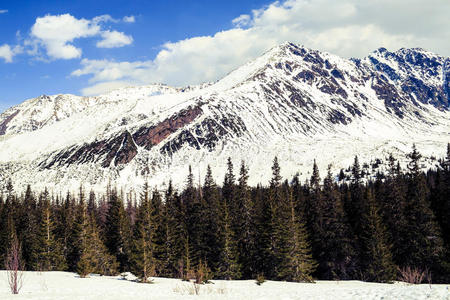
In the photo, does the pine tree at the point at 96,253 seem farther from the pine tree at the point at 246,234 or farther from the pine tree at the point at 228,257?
the pine tree at the point at 246,234

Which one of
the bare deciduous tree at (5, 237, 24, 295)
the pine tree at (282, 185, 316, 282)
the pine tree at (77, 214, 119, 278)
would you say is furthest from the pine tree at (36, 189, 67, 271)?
the pine tree at (282, 185, 316, 282)

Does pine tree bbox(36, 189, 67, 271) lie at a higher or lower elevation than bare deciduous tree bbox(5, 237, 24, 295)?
lower

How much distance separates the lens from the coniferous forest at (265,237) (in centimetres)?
4366

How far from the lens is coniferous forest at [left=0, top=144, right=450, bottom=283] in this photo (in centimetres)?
4366

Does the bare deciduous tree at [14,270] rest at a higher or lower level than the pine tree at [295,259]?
higher

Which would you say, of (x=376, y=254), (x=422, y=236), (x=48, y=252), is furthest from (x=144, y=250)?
(x=422, y=236)

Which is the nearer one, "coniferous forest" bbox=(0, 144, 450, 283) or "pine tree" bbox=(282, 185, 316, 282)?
"pine tree" bbox=(282, 185, 316, 282)

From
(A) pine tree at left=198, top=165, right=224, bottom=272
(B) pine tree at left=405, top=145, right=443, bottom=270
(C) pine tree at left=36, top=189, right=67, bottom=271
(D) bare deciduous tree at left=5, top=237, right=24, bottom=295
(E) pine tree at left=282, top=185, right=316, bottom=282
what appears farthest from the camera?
(C) pine tree at left=36, top=189, right=67, bottom=271

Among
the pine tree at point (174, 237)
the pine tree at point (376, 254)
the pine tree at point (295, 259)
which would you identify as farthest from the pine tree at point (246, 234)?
the pine tree at point (376, 254)

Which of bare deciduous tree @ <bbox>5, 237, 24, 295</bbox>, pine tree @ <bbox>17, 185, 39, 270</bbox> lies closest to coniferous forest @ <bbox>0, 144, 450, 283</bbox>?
pine tree @ <bbox>17, 185, 39, 270</bbox>

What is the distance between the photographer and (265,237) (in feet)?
164

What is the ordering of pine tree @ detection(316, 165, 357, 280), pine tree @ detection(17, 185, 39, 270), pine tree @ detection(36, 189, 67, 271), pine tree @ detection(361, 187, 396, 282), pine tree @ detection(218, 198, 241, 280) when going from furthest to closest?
pine tree @ detection(17, 185, 39, 270)
pine tree @ detection(316, 165, 357, 280)
pine tree @ detection(36, 189, 67, 271)
pine tree @ detection(218, 198, 241, 280)
pine tree @ detection(361, 187, 396, 282)

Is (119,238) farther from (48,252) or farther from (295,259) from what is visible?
(295,259)

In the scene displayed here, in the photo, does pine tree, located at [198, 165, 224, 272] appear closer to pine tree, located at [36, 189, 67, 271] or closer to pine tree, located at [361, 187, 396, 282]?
pine tree, located at [361, 187, 396, 282]
